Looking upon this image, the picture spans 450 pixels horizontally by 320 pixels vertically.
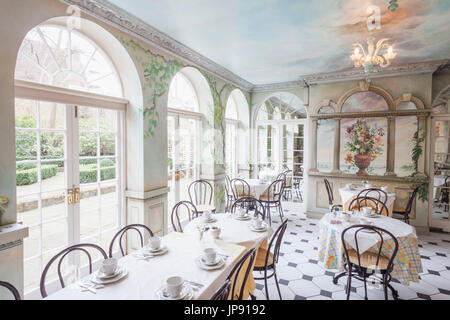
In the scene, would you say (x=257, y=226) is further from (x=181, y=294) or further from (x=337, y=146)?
(x=337, y=146)

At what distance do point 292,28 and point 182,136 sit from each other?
239 centimetres

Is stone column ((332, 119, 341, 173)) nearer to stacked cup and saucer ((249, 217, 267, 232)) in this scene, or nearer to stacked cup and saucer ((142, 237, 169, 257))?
stacked cup and saucer ((249, 217, 267, 232))

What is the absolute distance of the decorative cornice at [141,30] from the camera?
8.05 feet

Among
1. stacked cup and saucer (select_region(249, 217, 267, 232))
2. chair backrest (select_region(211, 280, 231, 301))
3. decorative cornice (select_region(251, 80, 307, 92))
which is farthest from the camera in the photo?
decorative cornice (select_region(251, 80, 307, 92))

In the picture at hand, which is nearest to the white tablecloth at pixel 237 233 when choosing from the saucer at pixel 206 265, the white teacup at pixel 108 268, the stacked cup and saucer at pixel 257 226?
the stacked cup and saucer at pixel 257 226

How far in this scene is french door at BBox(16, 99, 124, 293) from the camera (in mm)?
2270

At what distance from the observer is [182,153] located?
4.45m

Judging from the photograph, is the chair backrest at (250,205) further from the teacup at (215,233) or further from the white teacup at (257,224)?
the teacup at (215,233)

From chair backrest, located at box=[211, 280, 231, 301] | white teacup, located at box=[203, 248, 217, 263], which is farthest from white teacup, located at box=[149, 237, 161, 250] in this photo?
chair backrest, located at box=[211, 280, 231, 301]

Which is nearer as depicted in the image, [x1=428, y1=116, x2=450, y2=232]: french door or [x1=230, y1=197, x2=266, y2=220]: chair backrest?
[x1=230, y1=197, x2=266, y2=220]: chair backrest

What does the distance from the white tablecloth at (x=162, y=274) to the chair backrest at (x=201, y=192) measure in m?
2.58

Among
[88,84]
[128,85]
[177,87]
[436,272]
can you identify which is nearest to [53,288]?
[88,84]

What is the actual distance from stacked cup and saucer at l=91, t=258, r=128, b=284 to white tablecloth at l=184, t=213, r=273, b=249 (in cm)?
90

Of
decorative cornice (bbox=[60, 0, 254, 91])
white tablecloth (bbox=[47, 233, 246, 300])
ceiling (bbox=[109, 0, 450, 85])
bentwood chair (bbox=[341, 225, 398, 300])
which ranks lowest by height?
bentwood chair (bbox=[341, 225, 398, 300])
